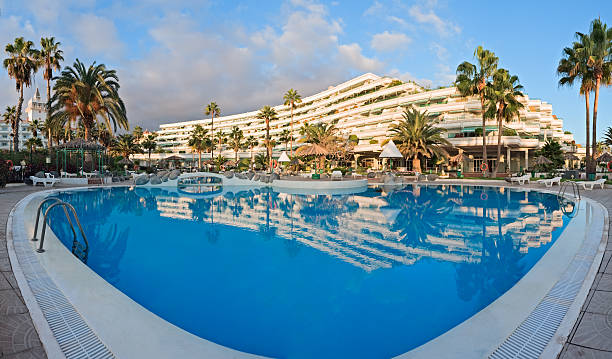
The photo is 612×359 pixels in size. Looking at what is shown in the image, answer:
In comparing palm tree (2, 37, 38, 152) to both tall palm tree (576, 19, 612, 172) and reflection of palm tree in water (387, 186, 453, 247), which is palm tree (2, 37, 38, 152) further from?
tall palm tree (576, 19, 612, 172)

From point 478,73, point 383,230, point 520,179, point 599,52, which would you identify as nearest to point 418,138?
point 478,73

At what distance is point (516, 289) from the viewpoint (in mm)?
4027

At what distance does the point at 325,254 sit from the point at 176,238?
421 centimetres

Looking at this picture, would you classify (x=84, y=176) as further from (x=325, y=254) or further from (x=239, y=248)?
(x=325, y=254)

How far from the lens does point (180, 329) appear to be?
10.7ft

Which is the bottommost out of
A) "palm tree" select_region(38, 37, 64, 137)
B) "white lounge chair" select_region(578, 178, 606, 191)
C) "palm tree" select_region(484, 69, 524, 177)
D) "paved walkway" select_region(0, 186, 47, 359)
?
"paved walkway" select_region(0, 186, 47, 359)

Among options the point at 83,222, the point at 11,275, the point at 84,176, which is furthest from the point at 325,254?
the point at 84,176

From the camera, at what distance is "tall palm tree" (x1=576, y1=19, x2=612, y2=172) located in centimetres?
2286

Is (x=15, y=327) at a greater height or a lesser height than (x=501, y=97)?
lesser

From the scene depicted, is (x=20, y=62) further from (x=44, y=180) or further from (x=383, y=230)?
(x=383, y=230)

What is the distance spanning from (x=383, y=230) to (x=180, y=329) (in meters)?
6.72

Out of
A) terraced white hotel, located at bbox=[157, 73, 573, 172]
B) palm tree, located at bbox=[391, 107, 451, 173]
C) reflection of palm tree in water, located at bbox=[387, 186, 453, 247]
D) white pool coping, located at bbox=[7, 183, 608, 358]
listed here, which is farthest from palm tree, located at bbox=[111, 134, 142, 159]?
white pool coping, located at bbox=[7, 183, 608, 358]

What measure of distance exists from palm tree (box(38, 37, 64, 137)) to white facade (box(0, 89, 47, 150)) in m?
64.0

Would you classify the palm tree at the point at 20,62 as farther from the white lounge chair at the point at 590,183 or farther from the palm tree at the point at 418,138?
the white lounge chair at the point at 590,183
